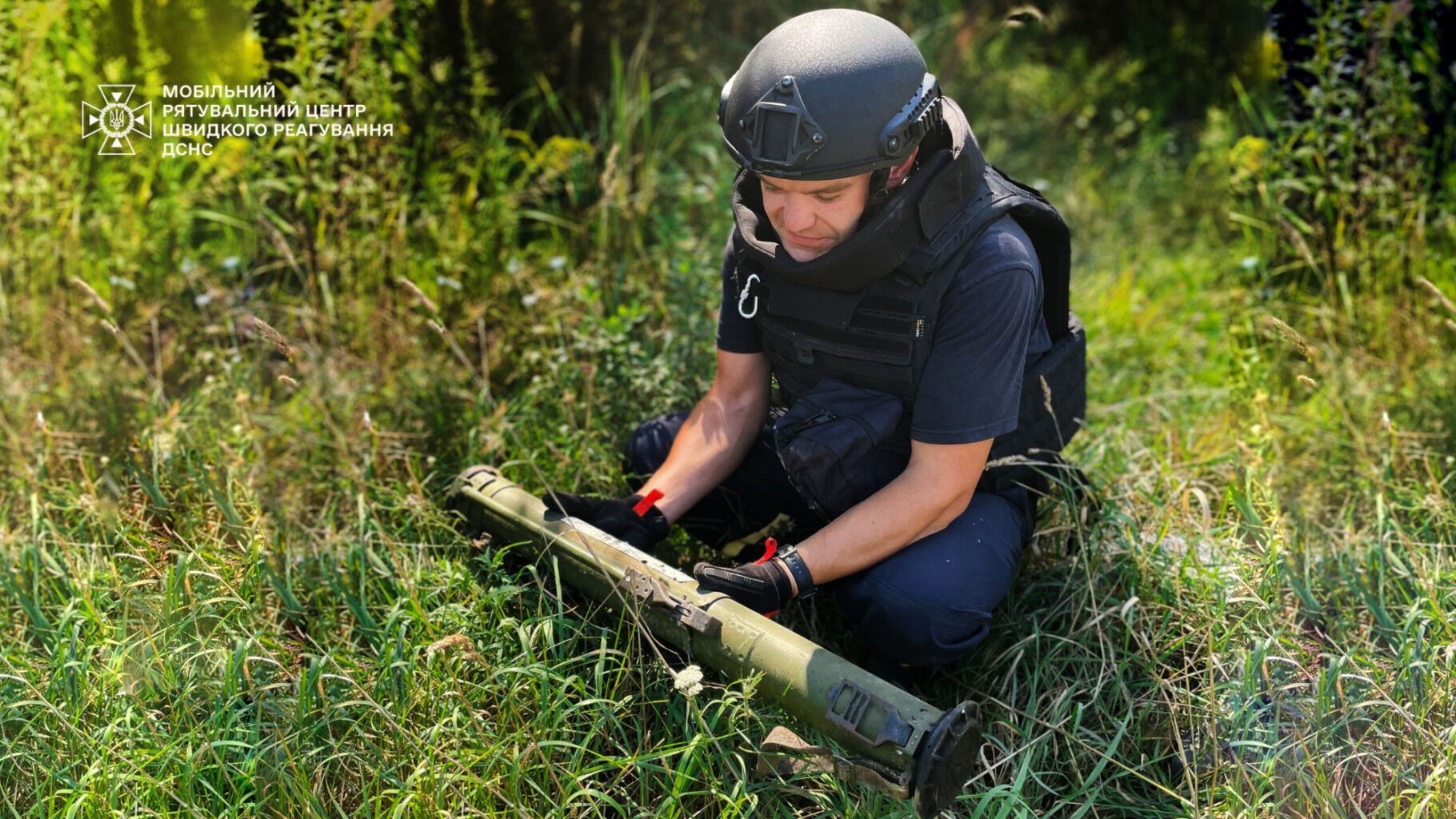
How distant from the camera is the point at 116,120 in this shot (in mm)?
3980

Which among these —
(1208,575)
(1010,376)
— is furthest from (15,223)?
(1208,575)

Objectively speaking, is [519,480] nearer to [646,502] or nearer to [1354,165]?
[646,502]

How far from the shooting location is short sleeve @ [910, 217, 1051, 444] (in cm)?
240

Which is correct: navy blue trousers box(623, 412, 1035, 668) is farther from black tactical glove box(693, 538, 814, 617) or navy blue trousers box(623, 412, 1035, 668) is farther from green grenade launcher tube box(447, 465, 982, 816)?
green grenade launcher tube box(447, 465, 982, 816)

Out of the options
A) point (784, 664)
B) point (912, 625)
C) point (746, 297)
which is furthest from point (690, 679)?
point (746, 297)

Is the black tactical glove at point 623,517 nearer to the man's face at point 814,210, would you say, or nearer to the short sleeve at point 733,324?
the short sleeve at point 733,324

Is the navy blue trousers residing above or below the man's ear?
below

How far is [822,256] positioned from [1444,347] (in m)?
2.62

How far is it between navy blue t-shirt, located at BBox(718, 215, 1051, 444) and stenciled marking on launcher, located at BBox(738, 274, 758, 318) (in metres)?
0.47

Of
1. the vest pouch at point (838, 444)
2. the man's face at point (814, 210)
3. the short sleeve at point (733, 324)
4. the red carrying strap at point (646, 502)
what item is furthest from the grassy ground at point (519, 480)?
the man's face at point (814, 210)

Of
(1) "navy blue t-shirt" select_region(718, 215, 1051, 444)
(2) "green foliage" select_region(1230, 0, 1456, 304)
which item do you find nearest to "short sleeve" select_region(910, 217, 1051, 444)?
(1) "navy blue t-shirt" select_region(718, 215, 1051, 444)

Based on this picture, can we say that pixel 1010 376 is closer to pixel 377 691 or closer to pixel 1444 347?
pixel 377 691

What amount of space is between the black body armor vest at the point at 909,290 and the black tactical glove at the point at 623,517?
1.47 feet

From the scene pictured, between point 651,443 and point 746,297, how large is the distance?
0.56m
